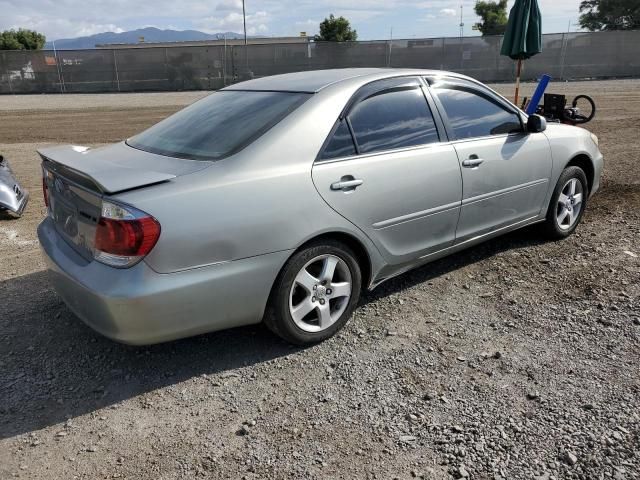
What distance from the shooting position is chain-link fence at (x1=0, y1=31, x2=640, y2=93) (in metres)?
30.2

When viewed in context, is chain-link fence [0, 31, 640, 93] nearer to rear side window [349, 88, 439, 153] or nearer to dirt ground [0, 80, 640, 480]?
rear side window [349, 88, 439, 153]

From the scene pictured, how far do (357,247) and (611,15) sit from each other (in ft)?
196

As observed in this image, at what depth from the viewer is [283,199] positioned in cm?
308

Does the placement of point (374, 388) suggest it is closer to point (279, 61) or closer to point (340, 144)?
point (340, 144)

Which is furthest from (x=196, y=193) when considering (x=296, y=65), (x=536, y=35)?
(x=296, y=65)

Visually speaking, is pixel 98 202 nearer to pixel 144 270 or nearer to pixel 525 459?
pixel 144 270

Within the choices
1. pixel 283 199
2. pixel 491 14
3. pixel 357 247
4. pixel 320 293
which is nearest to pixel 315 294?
pixel 320 293

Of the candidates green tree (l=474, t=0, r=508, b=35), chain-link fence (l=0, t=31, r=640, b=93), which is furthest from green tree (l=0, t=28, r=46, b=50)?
green tree (l=474, t=0, r=508, b=35)

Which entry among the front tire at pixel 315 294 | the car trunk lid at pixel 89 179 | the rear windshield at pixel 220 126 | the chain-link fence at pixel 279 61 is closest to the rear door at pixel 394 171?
the front tire at pixel 315 294

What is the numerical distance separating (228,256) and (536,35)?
7.60m

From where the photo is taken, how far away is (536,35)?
8617 mm

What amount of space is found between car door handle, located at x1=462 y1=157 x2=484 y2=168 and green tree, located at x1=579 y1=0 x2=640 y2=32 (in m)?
54.5

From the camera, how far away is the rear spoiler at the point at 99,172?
9.16ft

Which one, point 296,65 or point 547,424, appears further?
point 296,65
